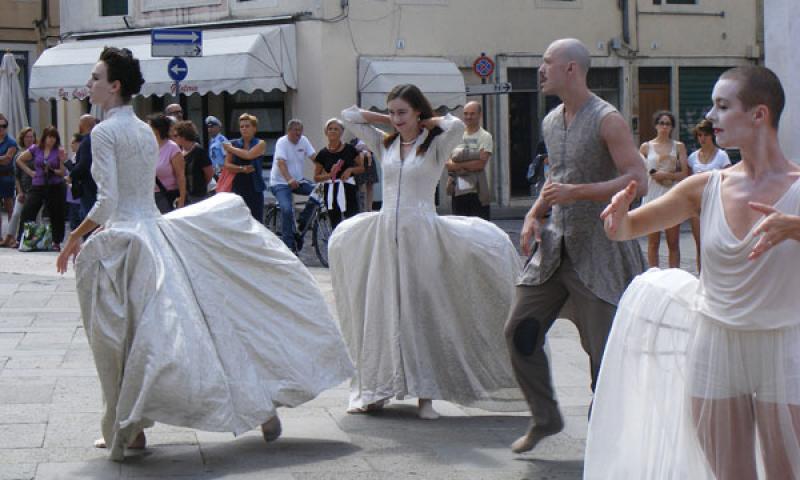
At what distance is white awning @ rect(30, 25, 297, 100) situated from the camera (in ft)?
93.5

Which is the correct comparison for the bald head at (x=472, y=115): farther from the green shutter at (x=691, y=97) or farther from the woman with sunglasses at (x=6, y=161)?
the green shutter at (x=691, y=97)

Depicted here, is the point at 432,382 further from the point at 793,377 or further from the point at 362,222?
the point at 793,377

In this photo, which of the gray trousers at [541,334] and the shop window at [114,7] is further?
the shop window at [114,7]

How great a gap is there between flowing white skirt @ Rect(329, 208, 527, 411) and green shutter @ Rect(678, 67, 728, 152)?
2543cm

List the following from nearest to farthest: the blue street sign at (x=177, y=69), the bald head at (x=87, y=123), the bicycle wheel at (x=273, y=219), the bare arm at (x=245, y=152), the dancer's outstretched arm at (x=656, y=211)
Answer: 1. the dancer's outstretched arm at (x=656, y=211)
2. the bare arm at (x=245, y=152)
3. the bald head at (x=87, y=123)
4. the blue street sign at (x=177, y=69)
5. the bicycle wheel at (x=273, y=219)

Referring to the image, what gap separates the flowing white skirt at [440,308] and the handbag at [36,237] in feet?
43.0

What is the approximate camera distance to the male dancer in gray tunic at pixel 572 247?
21.6ft

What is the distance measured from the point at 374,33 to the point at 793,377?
25808 millimetres

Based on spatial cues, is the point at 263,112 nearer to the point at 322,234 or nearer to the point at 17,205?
the point at 17,205

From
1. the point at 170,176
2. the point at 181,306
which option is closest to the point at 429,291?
the point at 181,306

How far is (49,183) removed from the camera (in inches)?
820

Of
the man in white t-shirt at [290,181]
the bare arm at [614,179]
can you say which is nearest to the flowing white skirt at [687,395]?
the bare arm at [614,179]

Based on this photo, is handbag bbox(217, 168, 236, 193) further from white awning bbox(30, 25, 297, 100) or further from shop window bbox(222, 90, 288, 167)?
shop window bbox(222, 90, 288, 167)

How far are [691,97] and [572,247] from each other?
89.5 feet
